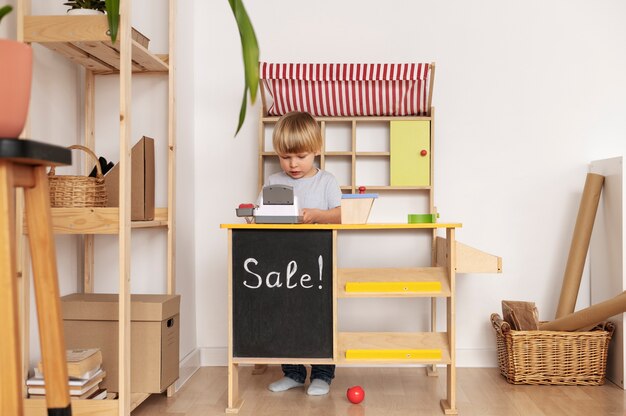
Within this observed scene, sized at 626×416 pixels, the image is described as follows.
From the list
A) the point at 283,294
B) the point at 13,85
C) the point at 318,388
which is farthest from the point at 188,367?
the point at 13,85

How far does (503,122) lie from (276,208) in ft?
4.44

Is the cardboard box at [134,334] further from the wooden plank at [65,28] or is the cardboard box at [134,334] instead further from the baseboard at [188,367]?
the wooden plank at [65,28]

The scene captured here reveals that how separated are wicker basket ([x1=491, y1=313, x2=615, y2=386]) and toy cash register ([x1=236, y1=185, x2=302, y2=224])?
1.12m

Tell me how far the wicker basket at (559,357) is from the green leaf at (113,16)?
1.95 metres

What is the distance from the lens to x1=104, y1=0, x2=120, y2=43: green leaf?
1.91 meters

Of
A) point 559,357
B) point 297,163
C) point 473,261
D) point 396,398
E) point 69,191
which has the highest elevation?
point 297,163

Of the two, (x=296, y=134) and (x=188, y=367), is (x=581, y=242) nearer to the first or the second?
(x=296, y=134)

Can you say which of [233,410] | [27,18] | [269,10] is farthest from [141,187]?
[269,10]

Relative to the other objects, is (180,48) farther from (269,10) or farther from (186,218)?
(186,218)

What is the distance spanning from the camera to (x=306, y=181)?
8.71ft

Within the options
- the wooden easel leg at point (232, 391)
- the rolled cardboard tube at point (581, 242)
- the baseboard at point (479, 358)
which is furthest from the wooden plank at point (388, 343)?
the rolled cardboard tube at point (581, 242)

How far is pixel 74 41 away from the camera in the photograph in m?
2.00

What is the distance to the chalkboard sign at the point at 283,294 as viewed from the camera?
90.4 inches

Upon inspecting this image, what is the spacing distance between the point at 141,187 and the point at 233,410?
2.99ft
